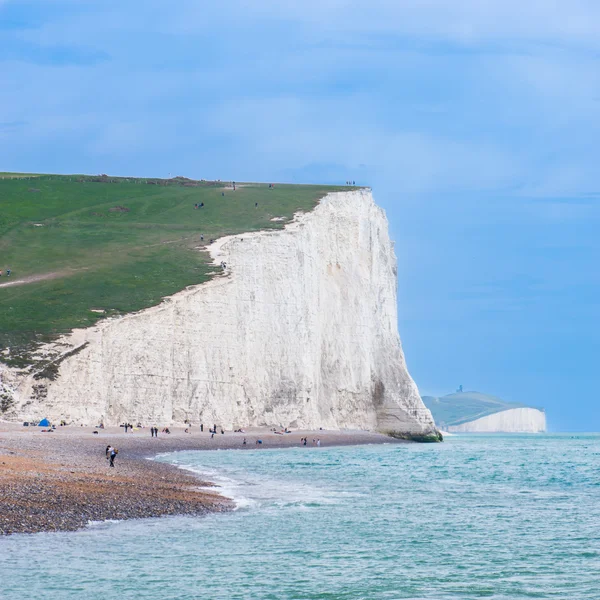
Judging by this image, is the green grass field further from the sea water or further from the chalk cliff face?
the sea water

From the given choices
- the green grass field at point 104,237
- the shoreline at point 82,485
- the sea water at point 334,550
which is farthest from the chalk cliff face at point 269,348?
the sea water at point 334,550

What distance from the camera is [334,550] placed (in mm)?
20594

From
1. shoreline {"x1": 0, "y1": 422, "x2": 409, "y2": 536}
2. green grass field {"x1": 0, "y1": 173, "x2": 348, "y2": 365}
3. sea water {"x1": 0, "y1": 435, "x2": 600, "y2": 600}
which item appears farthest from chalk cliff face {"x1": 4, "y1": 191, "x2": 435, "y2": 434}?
sea water {"x1": 0, "y1": 435, "x2": 600, "y2": 600}

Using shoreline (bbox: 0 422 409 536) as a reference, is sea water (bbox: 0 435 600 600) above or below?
below

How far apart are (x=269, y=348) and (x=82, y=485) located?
165ft

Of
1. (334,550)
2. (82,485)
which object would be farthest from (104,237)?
(334,550)

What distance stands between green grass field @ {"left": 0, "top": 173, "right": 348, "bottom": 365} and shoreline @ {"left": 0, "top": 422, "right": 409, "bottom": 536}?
17.1 m

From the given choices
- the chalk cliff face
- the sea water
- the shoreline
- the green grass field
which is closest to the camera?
the sea water

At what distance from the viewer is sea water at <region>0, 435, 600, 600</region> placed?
16.4 metres

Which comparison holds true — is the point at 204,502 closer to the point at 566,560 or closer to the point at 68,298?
the point at 566,560

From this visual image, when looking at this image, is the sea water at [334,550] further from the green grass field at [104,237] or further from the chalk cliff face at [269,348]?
the green grass field at [104,237]

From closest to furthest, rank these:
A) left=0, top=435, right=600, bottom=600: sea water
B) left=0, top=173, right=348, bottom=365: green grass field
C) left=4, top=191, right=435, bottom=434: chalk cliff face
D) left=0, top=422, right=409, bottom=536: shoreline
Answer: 1. left=0, top=435, right=600, bottom=600: sea water
2. left=0, top=422, right=409, bottom=536: shoreline
3. left=4, top=191, right=435, bottom=434: chalk cliff face
4. left=0, top=173, right=348, bottom=365: green grass field

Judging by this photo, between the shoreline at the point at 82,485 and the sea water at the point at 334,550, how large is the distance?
0.89 meters

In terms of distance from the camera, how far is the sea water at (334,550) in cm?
1639
